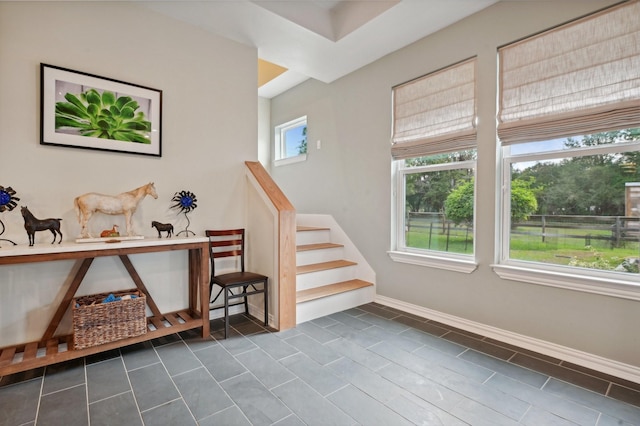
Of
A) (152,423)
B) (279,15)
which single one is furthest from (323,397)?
(279,15)

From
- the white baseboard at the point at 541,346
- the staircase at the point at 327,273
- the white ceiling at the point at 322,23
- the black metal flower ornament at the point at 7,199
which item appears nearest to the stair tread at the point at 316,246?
the staircase at the point at 327,273

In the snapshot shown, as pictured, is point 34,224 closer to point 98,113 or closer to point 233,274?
point 98,113

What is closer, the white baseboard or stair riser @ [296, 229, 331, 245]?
the white baseboard

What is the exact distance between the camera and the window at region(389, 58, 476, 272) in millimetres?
2803

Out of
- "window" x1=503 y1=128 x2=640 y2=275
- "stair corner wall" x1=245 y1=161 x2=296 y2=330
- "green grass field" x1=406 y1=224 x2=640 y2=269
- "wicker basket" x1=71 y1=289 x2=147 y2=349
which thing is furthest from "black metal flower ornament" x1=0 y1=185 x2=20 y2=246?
"window" x1=503 y1=128 x2=640 y2=275

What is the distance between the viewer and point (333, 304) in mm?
3176

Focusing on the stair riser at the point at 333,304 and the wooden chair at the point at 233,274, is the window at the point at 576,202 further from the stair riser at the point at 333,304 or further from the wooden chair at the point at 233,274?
the wooden chair at the point at 233,274

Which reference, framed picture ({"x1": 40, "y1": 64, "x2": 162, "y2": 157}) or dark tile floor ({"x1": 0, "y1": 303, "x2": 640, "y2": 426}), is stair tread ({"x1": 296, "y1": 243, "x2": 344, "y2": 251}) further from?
framed picture ({"x1": 40, "y1": 64, "x2": 162, "y2": 157})

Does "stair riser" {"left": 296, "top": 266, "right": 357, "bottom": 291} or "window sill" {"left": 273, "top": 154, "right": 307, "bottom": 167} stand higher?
"window sill" {"left": 273, "top": 154, "right": 307, "bottom": 167}

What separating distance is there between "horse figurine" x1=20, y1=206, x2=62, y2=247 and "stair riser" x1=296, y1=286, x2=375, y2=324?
1922 millimetres

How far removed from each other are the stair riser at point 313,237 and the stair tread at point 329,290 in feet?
2.21

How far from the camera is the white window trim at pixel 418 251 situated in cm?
280

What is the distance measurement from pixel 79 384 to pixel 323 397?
4.84 ft

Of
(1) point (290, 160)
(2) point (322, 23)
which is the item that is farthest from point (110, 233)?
(1) point (290, 160)
